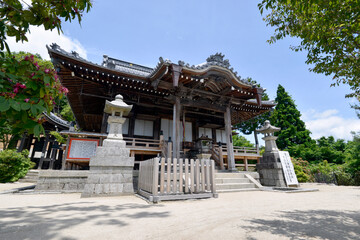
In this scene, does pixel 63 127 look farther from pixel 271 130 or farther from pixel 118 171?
pixel 271 130

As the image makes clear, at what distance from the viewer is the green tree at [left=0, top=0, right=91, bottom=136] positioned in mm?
1537

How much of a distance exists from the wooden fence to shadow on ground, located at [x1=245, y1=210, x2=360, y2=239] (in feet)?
7.31

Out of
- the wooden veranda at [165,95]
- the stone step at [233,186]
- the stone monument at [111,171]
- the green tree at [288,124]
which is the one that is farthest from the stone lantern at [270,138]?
the green tree at [288,124]

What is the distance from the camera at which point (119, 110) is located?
6273 mm

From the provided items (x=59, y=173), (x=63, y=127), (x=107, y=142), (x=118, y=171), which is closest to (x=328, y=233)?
(x=118, y=171)

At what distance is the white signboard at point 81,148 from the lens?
7484 millimetres

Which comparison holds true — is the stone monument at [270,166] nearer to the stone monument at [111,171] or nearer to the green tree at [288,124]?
the stone monument at [111,171]

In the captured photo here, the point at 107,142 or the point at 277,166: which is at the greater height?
the point at 107,142

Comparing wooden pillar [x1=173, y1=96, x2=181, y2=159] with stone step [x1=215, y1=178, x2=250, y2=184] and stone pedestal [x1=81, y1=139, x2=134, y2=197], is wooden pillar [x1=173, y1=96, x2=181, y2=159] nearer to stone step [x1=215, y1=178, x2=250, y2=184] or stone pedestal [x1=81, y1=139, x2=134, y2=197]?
stone step [x1=215, y1=178, x2=250, y2=184]

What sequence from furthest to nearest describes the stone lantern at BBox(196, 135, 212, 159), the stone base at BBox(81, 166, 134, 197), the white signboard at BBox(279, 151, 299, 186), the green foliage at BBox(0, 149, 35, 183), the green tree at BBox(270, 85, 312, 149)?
the green tree at BBox(270, 85, 312, 149) → the green foliage at BBox(0, 149, 35, 183) → the stone lantern at BBox(196, 135, 212, 159) → the white signboard at BBox(279, 151, 299, 186) → the stone base at BBox(81, 166, 134, 197)

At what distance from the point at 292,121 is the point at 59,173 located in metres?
26.6

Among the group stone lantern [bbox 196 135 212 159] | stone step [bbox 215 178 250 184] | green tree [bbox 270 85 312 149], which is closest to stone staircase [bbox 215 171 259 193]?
stone step [bbox 215 178 250 184]

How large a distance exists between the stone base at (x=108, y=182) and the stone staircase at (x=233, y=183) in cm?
342

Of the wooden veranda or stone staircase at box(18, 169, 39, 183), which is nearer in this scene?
the wooden veranda
